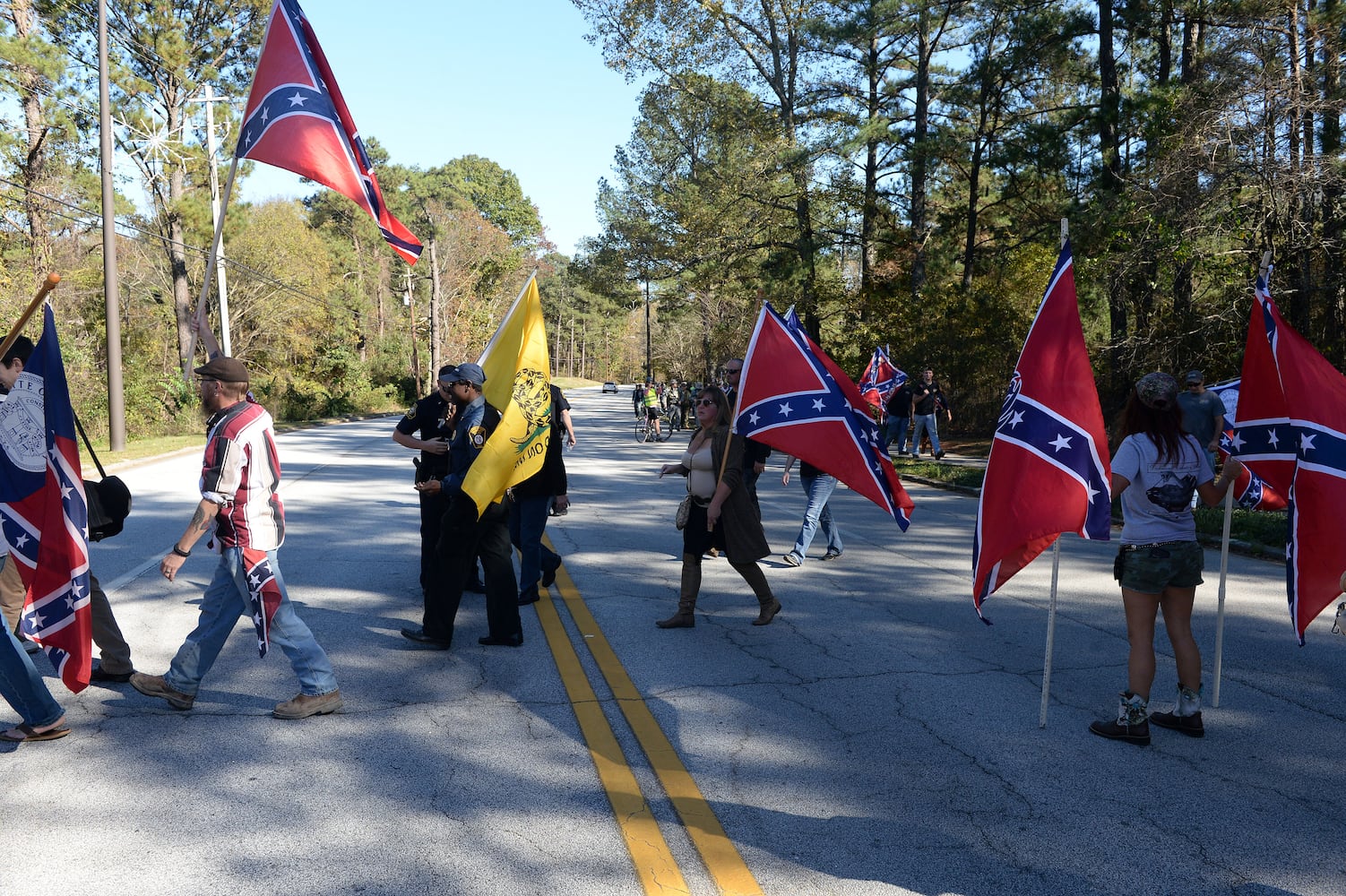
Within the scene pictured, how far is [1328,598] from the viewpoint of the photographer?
4844 mm

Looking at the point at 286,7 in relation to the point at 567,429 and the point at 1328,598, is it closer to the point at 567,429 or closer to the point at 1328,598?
the point at 567,429

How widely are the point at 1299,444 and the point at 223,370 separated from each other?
5110 mm

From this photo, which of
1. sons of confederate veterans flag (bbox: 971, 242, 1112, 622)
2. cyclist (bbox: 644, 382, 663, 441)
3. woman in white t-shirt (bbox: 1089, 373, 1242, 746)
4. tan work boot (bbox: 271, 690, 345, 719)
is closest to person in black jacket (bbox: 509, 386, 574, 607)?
tan work boot (bbox: 271, 690, 345, 719)

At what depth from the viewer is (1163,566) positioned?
16.7 feet

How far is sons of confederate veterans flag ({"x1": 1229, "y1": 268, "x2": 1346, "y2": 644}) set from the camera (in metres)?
4.93

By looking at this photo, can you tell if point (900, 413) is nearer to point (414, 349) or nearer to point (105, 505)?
point (105, 505)

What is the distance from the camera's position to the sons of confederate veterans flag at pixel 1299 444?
4.93 m

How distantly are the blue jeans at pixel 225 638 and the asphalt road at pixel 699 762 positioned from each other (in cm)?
25

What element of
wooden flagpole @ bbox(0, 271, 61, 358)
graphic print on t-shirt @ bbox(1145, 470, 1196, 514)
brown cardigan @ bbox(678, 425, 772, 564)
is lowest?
brown cardigan @ bbox(678, 425, 772, 564)

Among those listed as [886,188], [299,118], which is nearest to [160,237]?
[886,188]

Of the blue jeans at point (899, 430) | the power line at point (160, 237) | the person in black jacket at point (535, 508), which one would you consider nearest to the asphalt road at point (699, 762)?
the person in black jacket at point (535, 508)

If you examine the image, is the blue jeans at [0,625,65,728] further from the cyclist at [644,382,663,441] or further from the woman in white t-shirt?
the cyclist at [644,382,663,441]

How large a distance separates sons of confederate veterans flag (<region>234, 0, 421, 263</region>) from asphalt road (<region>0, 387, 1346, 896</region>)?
328cm

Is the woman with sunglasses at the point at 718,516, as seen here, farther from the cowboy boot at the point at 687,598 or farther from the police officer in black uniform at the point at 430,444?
the police officer in black uniform at the point at 430,444
